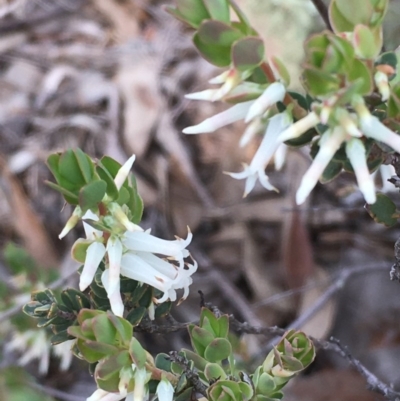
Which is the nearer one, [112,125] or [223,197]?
[223,197]

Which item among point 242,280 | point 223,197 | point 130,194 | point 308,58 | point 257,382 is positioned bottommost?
point 242,280

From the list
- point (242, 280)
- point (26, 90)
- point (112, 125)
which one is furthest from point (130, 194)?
point (26, 90)

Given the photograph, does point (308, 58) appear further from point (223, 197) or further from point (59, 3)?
point (59, 3)

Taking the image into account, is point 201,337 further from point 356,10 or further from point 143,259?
point 356,10

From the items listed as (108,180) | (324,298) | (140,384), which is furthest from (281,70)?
(324,298)

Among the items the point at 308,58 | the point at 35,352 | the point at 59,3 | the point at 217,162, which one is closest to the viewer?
the point at 308,58

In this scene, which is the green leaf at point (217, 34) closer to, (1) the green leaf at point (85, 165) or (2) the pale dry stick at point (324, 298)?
(1) the green leaf at point (85, 165)
